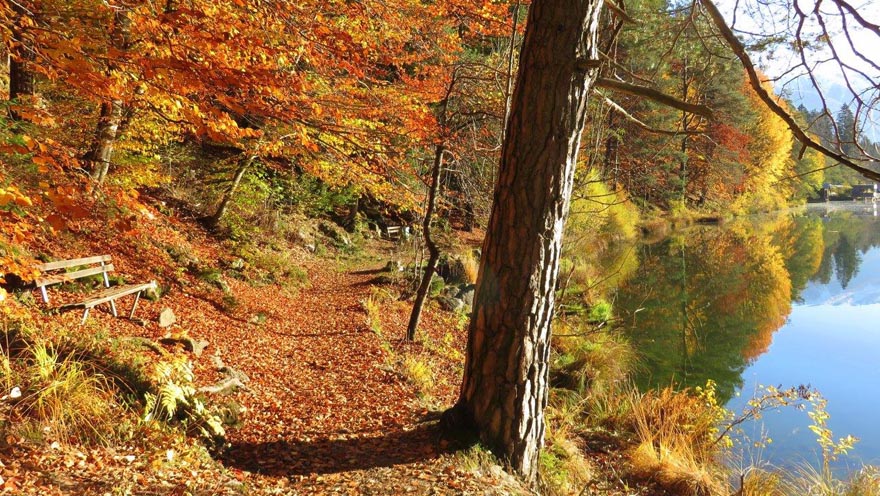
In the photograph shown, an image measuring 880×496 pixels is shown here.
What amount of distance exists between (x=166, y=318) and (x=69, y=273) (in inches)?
45.0

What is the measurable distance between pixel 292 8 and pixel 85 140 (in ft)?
16.7

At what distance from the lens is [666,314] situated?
41.6ft

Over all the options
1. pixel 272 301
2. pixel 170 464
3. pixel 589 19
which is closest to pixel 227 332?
pixel 272 301

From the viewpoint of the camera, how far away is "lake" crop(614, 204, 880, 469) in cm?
732

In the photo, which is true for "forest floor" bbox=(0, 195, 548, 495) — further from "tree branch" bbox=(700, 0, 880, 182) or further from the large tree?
"tree branch" bbox=(700, 0, 880, 182)

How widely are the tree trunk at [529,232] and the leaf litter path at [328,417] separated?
479 millimetres

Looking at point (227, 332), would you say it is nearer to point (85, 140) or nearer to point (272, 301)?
point (272, 301)

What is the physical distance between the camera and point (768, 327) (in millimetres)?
11438

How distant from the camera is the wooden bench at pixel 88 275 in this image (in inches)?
203

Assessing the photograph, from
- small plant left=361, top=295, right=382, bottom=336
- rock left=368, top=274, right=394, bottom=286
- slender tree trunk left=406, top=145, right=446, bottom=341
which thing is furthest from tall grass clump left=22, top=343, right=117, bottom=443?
rock left=368, top=274, right=394, bottom=286

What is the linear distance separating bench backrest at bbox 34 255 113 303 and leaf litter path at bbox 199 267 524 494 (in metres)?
1.57

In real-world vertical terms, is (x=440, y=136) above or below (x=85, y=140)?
above

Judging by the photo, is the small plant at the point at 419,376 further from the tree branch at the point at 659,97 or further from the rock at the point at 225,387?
the tree branch at the point at 659,97

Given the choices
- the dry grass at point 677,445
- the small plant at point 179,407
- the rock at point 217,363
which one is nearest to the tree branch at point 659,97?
the dry grass at point 677,445
